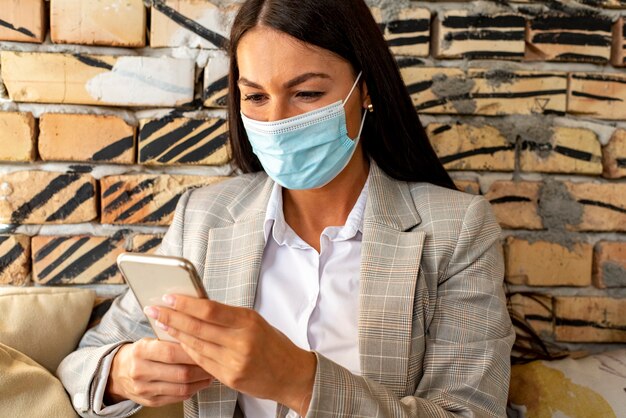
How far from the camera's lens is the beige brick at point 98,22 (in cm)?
138

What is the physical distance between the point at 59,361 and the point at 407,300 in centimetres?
68

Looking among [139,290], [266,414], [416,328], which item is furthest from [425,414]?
[139,290]

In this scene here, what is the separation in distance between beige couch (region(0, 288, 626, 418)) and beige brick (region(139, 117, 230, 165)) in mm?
345

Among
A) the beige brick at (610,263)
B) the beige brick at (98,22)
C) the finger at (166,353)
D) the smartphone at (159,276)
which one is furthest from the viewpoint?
the beige brick at (610,263)

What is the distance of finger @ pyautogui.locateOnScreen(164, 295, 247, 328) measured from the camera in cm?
78

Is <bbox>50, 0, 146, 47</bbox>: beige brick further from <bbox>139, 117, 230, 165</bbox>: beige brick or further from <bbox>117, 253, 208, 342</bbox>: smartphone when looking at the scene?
<bbox>117, 253, 208, 342</bbox>: smartphone

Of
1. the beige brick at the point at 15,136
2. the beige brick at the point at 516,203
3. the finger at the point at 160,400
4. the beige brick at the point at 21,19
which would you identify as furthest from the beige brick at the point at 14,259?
the beige brick at the point at 516,203

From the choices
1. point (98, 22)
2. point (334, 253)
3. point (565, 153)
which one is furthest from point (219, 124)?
point (565, 153)

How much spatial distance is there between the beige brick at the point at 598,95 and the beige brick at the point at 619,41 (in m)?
0.03

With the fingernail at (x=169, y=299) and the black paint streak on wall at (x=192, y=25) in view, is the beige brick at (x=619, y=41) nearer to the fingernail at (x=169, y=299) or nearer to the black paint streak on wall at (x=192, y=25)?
the black paint streak on wall at (x=192, y=25)

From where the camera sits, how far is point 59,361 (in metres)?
1.23

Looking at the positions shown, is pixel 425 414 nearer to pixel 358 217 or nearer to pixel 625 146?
pixel 358 217

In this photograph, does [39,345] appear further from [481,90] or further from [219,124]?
[481,90]

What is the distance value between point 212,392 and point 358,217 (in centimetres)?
42
